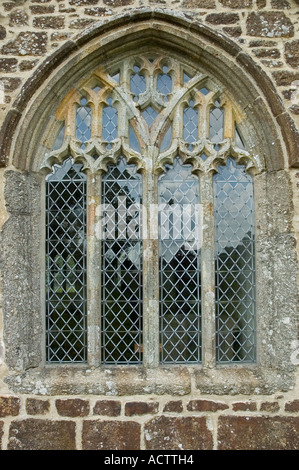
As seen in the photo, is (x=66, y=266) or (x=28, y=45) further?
(x=66, y=266)

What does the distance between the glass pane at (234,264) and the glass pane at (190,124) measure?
42 centimetres

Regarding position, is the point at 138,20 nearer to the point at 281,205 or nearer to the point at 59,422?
the point at 281,205

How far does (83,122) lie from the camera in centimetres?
399

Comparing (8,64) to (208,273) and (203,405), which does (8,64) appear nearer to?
(208,273)

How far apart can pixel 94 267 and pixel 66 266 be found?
292mm

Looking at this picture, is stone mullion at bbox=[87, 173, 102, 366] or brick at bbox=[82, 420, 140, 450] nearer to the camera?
brick at bbox=[82, 420, 140, 450]

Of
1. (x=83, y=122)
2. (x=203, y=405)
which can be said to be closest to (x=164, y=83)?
(x=83, y=122)

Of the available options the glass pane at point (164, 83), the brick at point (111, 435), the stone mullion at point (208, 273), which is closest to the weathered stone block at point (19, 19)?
the glass pane at point (164, 83)

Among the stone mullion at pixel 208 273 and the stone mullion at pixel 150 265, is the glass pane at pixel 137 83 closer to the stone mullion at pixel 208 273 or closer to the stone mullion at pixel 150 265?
the stone mullion at pixel 150 265

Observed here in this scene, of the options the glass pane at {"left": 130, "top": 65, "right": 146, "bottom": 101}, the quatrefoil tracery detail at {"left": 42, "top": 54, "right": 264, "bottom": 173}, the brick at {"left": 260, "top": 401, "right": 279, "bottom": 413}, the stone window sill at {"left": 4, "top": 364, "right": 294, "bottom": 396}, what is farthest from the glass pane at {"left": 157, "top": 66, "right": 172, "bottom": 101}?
the brick at {"left": 260, "top": 401, "right": 279, "bottom": 413}

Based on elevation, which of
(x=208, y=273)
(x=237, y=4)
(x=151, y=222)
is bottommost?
(x=208, y=273)

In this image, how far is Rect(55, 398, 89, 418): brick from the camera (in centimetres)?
357

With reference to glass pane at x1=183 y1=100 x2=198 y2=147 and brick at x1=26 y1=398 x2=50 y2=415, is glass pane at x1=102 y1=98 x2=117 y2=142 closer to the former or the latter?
glass pane at x1=183 y1=100 x2=198 y2=147

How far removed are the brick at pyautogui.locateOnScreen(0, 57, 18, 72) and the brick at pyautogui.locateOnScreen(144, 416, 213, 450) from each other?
11.4ft
